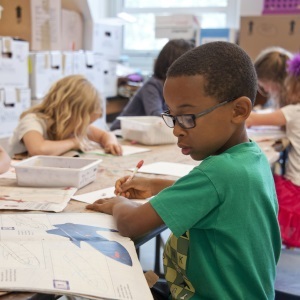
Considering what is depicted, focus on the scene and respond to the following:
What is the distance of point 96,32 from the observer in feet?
12.6

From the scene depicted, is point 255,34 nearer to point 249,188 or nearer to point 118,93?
point 118,93

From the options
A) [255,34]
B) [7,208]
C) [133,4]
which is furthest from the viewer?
[133,4]

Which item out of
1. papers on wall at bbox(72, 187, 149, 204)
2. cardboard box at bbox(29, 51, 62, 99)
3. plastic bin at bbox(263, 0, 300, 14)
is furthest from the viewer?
plastic bin at bbox(263, 0, 300, 14)

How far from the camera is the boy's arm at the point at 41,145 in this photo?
168 centimetres

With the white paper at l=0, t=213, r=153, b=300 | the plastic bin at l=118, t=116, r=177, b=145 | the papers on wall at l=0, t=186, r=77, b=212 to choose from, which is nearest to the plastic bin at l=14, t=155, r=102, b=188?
the papers on wall at l=0, t=186, r=77, b=212

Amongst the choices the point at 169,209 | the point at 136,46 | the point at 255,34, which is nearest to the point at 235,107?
the point at 169,209

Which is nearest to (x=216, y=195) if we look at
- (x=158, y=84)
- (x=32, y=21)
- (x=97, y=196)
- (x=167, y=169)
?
(x=97, y=196)

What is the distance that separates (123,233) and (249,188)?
0.26 m

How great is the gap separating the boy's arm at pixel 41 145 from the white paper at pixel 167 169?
0.37m

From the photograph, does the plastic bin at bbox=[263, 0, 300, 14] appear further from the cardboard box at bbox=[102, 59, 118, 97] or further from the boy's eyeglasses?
the boy's eyeglasses

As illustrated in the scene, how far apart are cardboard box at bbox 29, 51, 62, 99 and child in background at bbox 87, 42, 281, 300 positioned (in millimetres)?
2267

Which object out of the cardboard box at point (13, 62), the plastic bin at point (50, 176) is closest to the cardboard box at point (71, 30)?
the cardboard box at point (13, 62)

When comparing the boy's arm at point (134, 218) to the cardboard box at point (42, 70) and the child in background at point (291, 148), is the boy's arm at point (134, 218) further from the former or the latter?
the cardboard box at point (42, 70)

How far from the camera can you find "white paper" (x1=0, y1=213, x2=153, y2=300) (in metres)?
0.68
